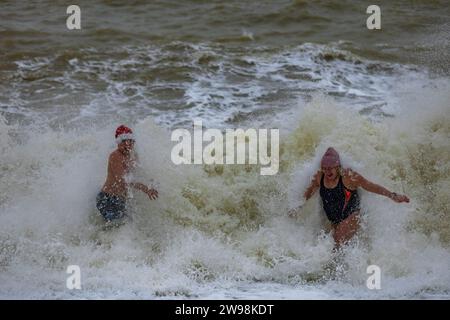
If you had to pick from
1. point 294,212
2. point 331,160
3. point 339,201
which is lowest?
point 294,212

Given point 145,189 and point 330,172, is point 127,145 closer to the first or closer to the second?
point 145,189

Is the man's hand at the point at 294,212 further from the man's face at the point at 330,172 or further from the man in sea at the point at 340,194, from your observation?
the man's face at the point at 330,172

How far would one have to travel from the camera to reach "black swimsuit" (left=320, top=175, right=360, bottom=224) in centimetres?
594

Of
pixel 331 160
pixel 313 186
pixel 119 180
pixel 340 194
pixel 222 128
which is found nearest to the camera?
pixel 331 160

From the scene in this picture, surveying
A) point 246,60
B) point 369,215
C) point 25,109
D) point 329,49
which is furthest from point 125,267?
point 329,49

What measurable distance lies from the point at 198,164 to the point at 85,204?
155cm

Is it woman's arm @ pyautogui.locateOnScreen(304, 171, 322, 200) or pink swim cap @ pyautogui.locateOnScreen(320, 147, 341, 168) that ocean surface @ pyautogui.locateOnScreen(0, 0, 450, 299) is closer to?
woman's arm @ pyautogui.locateOnScreen(304, 171, 322, 200)

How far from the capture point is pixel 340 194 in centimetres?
595

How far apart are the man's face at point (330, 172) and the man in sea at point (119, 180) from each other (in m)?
1.73

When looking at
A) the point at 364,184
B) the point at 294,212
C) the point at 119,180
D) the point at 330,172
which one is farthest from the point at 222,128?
the point at 364,184

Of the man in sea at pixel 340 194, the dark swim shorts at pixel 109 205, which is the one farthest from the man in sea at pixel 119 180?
the man in sea at pixel 340 194

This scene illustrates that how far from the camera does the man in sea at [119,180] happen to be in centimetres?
617

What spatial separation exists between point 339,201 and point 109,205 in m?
2.29

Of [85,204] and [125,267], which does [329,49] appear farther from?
[125,267]
